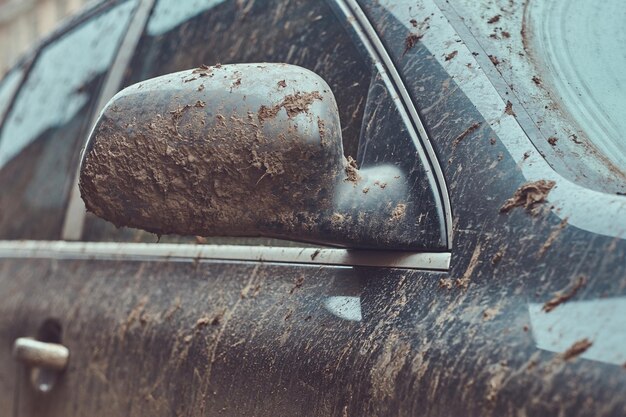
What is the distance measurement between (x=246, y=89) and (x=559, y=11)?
604 mm

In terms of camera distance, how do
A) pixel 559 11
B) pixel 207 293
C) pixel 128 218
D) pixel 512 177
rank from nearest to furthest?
pixel 512 177
pixel 128 218
pixel 559 11
pixel 207 293

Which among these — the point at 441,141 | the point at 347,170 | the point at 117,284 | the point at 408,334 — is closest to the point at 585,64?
the point at 441,141

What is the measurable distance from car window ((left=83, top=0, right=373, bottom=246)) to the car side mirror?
24 cm

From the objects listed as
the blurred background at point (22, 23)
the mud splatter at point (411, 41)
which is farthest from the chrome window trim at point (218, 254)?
the blurred background at point (22, 23)

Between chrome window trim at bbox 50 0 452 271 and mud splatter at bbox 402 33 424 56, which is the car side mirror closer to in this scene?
chrome window trim at bbox 50 0 452 271

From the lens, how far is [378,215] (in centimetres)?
150

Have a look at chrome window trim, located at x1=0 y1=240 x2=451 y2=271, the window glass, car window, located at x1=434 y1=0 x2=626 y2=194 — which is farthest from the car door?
the window glass

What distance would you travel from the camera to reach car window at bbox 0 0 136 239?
2.68 m

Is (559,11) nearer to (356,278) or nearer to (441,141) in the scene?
(441,141)

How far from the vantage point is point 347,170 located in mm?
1513

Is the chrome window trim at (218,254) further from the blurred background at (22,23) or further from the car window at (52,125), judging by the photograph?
the blurred background at (22,23)

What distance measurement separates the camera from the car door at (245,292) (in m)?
1.48

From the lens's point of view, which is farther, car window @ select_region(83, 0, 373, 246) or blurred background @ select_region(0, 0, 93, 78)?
blurred background @ select_region(0, 0, 93, 78)

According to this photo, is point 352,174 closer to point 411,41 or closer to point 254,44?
point 411,41
